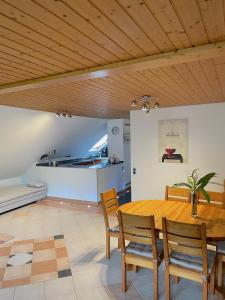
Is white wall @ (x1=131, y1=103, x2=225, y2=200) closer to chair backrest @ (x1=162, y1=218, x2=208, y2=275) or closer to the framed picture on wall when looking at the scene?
the framed picture on wall

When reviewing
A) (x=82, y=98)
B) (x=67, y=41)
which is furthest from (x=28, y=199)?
(x=67, y=41)

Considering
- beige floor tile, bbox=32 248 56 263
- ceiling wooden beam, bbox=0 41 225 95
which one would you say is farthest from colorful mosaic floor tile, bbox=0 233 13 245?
ceiling wooden beam, bbox=0 41 225 95

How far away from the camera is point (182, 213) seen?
112 inches

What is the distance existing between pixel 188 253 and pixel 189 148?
270cm

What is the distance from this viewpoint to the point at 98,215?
4992mm

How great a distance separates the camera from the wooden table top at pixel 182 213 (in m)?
2.35

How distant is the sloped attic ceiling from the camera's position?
14.8ft

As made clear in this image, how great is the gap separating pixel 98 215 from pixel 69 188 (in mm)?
1475

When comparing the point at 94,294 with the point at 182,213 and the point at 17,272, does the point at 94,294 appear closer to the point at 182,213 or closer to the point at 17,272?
the point at 17,272

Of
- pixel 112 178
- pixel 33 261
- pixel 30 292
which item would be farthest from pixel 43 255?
pixel 112 178

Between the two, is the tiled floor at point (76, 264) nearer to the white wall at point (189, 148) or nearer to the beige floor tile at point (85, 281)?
the beige floor tile at point (85, 281)

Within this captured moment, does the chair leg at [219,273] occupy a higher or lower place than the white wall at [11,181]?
lower

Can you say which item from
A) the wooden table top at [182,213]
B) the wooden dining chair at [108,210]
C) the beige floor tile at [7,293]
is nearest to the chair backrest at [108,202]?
the wooden dining chair at [108,210]

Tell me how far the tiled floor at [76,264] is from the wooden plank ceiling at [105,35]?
7.34ft
